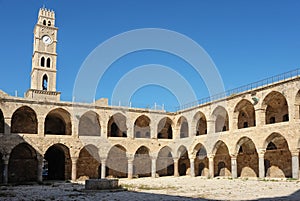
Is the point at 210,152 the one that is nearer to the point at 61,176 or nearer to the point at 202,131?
the point at 202,131

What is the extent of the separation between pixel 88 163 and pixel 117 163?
3.39m

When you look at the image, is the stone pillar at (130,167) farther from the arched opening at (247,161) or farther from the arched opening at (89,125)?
the arched opening at (247,161)

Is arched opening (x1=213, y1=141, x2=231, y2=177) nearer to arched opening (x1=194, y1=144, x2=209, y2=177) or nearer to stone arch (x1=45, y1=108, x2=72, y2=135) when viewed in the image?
arched opening (x1=194, y1=144, x2=209, y2=177)

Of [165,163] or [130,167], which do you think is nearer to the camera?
[130,167]

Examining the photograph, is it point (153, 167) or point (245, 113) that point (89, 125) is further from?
point (245, 113)

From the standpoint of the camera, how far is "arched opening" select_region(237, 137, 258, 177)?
3150cm

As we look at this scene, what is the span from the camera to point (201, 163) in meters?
38.0

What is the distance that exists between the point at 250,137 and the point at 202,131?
35.1 ft

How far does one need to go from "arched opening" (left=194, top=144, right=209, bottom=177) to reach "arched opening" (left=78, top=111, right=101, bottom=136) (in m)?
11.3

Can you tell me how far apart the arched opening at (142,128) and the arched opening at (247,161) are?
11083mm

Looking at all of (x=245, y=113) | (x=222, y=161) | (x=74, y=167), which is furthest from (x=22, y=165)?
(x=245, y=113)

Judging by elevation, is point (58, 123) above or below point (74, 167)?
above

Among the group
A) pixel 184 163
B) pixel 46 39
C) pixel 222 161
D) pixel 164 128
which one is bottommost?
pixel 184 163

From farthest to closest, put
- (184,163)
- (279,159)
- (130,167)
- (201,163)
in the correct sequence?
(184,163) < (201,163) < (130,167) < (279,159)
